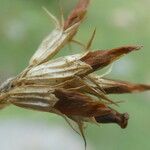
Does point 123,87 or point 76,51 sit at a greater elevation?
point 123,87

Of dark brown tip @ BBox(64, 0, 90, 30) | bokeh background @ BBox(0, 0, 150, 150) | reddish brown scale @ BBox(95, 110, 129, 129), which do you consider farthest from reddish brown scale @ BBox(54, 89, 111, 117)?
bokeh background @ BBox(0, 0, 150, 150)

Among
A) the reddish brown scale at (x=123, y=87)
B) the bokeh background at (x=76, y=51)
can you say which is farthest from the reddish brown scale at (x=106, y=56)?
the bokeh background at (x=76, y=51)

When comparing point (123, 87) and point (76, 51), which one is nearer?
point (123, 87)

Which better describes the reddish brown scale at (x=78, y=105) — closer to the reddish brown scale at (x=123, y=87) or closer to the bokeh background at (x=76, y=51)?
the reddish brown scale at (x=123, y=87)

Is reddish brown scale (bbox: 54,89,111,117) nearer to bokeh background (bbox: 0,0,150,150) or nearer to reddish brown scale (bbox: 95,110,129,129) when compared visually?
reddish brown scale (bbox: 95,110,129,129)

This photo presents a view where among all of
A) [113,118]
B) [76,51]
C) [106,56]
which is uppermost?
[106,56]

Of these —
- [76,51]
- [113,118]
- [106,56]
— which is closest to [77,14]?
[106,56]

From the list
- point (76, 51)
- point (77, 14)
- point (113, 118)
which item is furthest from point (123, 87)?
point (76, 51)

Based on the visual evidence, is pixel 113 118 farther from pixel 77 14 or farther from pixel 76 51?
pixel 76 51
